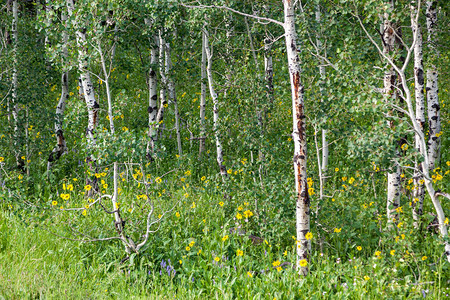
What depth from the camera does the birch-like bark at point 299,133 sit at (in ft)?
15.9

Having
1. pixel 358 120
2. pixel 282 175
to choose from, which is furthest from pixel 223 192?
pixel 358 120

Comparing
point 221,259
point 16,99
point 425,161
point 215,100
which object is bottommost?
point 221,259

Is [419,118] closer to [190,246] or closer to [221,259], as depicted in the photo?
[221,259]

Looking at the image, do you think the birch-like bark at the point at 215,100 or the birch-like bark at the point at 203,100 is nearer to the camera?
the birch-like bark at the point at 215,100

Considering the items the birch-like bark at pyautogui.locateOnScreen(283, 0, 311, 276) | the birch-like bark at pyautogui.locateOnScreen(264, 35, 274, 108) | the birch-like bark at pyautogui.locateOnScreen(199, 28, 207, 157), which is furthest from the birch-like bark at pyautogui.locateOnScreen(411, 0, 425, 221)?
the birch-like bark at pyautogui.locateOnScreen(199, 28, 207, 157)

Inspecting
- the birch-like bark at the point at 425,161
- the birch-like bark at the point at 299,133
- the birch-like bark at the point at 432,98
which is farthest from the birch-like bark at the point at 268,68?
the birch-like bark at the point at 432,98

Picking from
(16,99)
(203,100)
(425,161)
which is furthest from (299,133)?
(16,99)

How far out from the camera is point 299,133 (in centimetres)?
492

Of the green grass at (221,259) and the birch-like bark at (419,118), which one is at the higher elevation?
the birch-like bark at (419,118)

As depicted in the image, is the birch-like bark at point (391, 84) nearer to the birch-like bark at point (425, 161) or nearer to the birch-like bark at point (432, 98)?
the birch-like bark at point (425, 161)

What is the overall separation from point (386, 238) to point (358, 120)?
605cm

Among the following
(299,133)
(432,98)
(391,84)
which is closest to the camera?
(299,133)

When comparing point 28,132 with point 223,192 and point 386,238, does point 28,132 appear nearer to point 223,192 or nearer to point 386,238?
point 223,192

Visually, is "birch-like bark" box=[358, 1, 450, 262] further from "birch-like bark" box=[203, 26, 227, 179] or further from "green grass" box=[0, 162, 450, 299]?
"birch-like bark" box=[203, 26, 227, 179]
